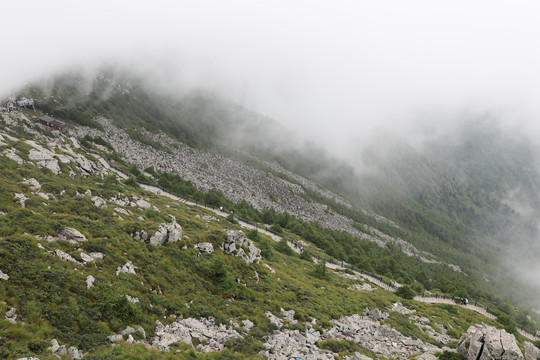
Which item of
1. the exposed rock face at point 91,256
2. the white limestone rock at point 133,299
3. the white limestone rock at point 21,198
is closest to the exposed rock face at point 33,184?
the white limestone rock at point 21,198

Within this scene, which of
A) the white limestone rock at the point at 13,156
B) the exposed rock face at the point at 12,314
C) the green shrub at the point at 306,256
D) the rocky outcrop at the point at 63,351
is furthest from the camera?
the green shrub at the point at 306,256

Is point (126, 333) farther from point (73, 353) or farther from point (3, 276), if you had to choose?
point (3, 276)

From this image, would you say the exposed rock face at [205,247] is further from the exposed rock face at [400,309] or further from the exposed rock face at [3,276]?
the exposed rock face at [400,309]

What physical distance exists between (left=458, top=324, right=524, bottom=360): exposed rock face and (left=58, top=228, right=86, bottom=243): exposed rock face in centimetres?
3536

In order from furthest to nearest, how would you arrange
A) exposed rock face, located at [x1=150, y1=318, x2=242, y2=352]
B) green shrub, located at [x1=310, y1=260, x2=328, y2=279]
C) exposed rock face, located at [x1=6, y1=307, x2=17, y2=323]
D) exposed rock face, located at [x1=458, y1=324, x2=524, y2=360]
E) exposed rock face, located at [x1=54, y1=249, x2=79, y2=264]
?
green shrub, located at [x1=310, y1=260, x2=328, y2=279], exposed rock face, located at [x1=458, y1=324, x2=524, y2=360], exposed rock face, located at [x1=54, y1=249, x2=79, y2=264], exposed rock face, located at [x1=150, y1=318, x2=242, y2=352], exposed rock face, located at [x1=6, y1=307, x2=17, y2=323]

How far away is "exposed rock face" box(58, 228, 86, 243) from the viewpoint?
22109mm

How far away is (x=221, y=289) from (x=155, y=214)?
16681 millimetres

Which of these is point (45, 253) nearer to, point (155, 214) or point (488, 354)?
point (155, 214)

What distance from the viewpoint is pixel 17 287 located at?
617 inches

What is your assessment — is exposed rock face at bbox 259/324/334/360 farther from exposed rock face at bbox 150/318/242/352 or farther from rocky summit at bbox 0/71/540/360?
exposed rock face at bbox 150/318/242/352

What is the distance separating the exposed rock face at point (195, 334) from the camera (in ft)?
59.3

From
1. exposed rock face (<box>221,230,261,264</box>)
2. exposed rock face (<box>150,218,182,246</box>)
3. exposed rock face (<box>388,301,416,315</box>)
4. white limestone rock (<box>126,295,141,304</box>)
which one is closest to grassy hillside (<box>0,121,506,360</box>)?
white limestone rock (<box>126,295,141,304</box>)

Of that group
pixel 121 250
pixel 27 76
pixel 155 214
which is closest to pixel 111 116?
pixel 27 76

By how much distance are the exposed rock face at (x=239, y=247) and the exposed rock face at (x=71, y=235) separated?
52.3ft
